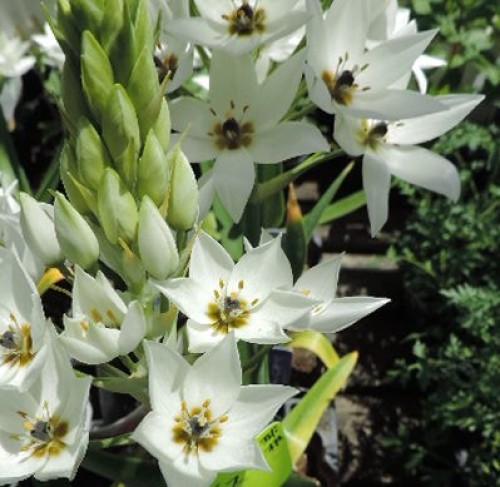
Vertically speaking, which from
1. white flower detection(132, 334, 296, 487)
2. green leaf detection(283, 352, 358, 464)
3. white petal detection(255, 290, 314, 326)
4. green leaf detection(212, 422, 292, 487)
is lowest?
green leaf detection(283, 352, 358, 464)

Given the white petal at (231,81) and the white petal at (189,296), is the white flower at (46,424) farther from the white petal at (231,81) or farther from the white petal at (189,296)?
the white petal at (231,81)

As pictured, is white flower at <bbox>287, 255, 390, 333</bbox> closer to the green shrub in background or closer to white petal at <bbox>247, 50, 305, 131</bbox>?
white petal at <bbox>247, 50, 305, 131</bbox>

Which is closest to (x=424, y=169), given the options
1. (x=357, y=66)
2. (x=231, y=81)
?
(x=357, y=66)

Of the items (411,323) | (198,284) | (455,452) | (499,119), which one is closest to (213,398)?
(198,284)

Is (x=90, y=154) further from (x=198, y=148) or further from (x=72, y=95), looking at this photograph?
(x=198, y=148)

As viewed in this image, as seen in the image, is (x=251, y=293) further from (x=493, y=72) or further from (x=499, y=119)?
(x=499, y=119)

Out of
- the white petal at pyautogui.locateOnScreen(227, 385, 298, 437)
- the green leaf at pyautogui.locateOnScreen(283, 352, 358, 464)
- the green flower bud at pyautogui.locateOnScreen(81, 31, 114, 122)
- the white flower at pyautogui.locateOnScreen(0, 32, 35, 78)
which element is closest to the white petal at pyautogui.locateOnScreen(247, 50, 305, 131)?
the green flower bud at pyautogui.locateOnScreen(81, 31, 114, 122)
